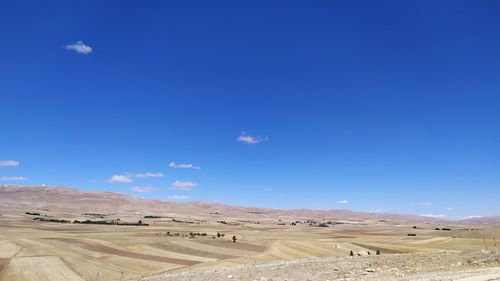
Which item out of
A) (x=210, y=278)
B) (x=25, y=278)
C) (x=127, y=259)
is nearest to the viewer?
(x=210, y=278)

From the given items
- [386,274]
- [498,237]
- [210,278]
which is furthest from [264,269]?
[498,237]

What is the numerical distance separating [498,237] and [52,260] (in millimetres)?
96385

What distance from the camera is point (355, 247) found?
79.4 metres

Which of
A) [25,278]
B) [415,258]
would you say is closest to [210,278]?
[415,258]

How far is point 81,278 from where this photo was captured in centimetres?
4375

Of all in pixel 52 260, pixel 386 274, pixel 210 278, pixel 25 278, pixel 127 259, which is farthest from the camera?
pixel 127 259

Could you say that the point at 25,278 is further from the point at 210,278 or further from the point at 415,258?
the point at 415,258

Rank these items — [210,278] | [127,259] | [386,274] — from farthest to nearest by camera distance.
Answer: [127,259], [210,278], [386,274]

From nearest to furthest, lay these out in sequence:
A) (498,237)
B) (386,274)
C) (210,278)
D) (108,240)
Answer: (386,274) → (210,278) → (108,240) → (498,237)

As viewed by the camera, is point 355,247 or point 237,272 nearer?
point 237,272

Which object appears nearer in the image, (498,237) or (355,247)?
(355,247)

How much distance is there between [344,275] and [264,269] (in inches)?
285

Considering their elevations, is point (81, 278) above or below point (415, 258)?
below

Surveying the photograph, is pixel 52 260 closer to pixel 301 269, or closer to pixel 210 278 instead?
pixel 210 278
